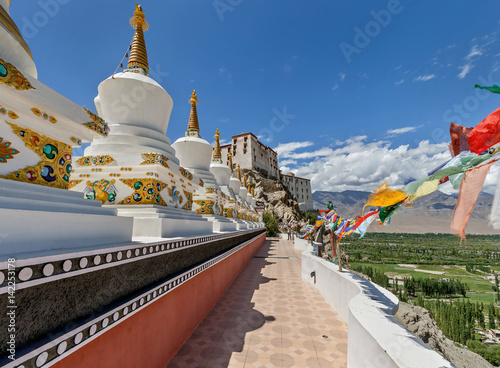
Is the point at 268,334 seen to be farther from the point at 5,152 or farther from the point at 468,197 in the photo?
the point at 5,152

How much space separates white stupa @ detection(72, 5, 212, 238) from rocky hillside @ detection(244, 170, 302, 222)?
135 feet

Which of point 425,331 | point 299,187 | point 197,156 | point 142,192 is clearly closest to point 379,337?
point 425,331

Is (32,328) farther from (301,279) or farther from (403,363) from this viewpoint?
(301,279)

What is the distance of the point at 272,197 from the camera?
5172 centimetres

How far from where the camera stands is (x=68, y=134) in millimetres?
3029

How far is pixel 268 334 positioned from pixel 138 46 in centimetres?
724

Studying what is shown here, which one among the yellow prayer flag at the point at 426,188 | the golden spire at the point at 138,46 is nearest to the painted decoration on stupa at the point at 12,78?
the yellow prayer flag at the point at 426,188

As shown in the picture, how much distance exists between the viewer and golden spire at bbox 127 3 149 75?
6.06m

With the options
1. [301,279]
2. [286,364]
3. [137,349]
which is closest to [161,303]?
[137,349]

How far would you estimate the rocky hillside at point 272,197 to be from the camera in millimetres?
49031

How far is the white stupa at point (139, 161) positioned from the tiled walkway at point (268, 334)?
6.41ft

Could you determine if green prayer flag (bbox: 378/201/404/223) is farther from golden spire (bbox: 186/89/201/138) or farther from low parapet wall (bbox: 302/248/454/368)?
golden spire (bbox: 186/89/201/138)

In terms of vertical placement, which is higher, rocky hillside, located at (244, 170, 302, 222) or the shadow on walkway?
rocky hillside, located at (244, 170, 302, 222)

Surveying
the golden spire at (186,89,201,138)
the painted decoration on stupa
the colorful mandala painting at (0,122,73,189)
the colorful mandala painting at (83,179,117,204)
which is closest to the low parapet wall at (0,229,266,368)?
the colorful mandala painting at (0,122,73,189)
